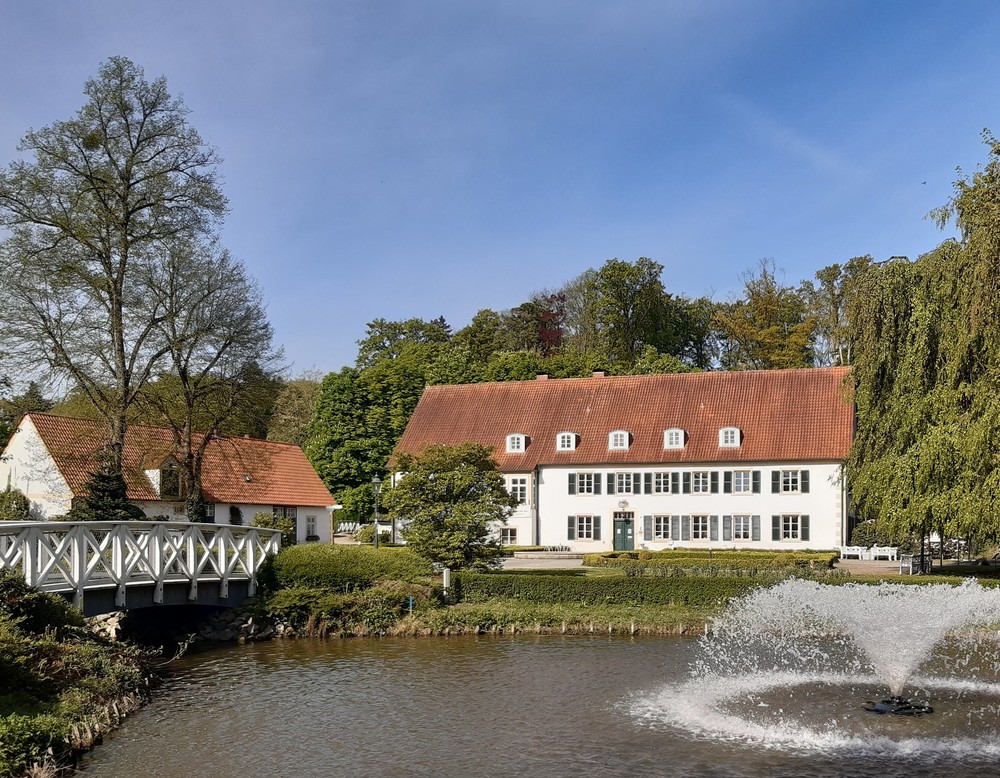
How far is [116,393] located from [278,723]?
2034 cm

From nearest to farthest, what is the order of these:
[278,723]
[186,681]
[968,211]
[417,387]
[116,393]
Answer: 1. [278,723]
2. [186,681]
3. [968,211]
4. [116,393]
5. [417,387]

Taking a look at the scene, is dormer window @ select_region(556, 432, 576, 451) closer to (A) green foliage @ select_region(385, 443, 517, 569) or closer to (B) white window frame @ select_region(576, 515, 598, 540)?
(B) white window frame @ select_region(576, 515, 598, 540)

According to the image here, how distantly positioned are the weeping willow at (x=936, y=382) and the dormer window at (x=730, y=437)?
47.4 ft

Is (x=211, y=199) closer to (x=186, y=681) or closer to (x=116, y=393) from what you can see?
(x=116, y=393)

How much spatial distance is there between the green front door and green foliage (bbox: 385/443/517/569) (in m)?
16.9

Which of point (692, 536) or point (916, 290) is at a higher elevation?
point (916, 290)

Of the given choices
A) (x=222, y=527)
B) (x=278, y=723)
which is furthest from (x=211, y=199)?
(x=278, y=723)

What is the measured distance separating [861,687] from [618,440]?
98.0 feet

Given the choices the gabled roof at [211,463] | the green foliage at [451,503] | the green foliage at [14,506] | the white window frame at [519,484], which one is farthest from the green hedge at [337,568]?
the white window frame at [519,484]

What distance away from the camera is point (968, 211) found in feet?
92.3

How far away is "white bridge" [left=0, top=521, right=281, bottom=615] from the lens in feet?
65.1

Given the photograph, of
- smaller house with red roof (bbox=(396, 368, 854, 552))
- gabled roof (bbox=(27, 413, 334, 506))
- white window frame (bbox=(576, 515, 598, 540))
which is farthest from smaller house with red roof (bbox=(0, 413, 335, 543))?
white window frame (bbox=(576, 515, 598, 540))

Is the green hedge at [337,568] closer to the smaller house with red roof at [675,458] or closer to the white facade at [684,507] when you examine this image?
the smaller house with red roof at [675,458]

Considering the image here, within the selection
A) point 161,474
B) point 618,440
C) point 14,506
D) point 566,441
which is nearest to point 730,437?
point 618,440
